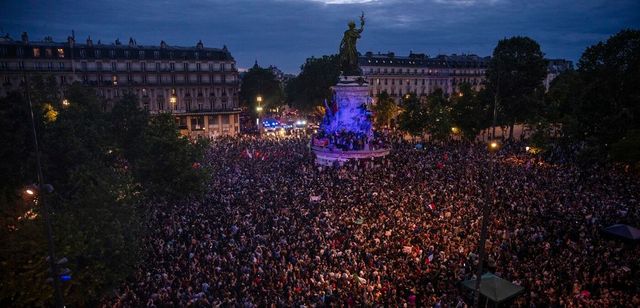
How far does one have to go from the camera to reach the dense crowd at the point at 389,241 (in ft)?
53.0

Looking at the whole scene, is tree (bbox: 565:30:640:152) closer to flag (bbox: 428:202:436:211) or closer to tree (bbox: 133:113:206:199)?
flag (bbox: 428:202:436:211)

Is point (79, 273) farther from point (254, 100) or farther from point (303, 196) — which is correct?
point (254, 100)

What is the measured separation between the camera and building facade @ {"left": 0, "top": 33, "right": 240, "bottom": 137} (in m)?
58.9

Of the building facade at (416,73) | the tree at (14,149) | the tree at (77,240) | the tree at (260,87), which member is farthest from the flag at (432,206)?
the building facade at (416,73)

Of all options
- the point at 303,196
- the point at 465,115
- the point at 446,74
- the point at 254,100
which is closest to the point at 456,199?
the point at 303,196

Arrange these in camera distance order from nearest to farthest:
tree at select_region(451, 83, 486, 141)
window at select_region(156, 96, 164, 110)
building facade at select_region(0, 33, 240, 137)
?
tree at select_region(451, 83, 486, 141) < building facade at select_region(0, 33, 240, 137) < window at select_region(156, 96, 164, 110)

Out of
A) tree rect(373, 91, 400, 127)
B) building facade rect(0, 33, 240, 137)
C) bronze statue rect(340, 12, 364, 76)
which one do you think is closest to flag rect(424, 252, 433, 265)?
bronze statue rect(340, 12, 364, 76)

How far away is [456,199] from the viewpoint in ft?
86.2

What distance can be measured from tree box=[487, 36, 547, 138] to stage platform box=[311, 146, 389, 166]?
2289 cm

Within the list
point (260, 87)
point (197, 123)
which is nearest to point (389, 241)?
point (197, 123)

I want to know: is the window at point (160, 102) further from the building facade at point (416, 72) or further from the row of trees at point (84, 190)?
the building facade at point (416, 72)

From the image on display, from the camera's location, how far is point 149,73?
217ft

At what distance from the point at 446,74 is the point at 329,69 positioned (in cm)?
3403

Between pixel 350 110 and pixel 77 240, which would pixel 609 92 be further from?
pixel 77 240
